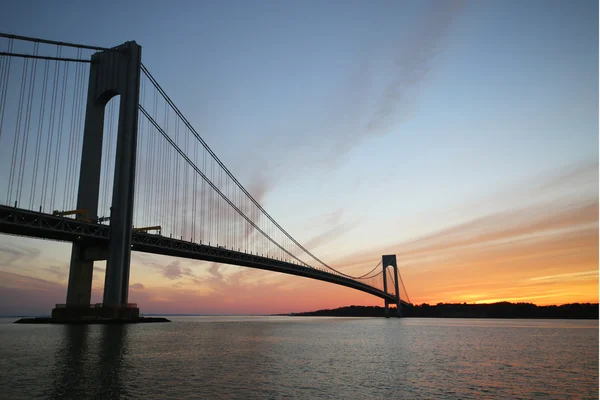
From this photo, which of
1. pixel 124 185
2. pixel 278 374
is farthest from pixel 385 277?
pixel 278 374

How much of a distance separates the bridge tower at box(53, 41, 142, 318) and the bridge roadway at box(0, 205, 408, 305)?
4.21 ft

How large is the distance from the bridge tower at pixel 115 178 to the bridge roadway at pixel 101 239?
1.28 metres

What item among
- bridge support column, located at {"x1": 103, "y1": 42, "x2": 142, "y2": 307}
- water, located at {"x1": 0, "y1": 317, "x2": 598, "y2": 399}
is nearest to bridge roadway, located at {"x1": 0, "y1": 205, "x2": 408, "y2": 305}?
bridge support column, located at {"x1": 103, "y1": 42, "x2": 142, "y2": 307}

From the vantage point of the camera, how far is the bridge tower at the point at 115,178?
137 feet

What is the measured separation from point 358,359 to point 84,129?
38.3 metres

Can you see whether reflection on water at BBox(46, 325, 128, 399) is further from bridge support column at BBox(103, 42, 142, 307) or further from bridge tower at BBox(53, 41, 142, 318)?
bridge tower at BBox(53, 41, 142, 318)

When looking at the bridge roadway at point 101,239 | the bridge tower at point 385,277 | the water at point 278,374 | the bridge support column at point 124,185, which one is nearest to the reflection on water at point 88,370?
the water at point 278,374

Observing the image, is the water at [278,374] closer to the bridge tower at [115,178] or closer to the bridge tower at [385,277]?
the bridge tower at [115,178]

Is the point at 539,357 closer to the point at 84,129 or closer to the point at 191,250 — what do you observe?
the point at 191,250

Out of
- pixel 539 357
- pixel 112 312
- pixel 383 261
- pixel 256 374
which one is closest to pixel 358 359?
pixel 256 374

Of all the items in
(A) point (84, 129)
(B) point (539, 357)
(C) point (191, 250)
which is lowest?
(B) point (539, 357)

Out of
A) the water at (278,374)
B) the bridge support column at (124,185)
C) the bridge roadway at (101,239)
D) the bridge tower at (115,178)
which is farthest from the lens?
the bridge tower at (115,178)

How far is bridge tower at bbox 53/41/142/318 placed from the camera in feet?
137

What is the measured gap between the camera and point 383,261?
112 metres
